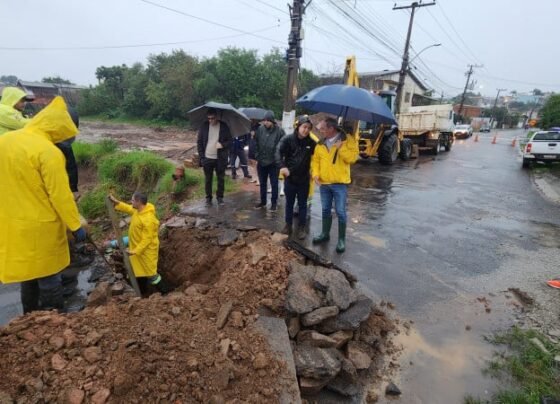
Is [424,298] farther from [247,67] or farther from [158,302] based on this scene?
[247,67]

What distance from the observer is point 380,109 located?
163 inches

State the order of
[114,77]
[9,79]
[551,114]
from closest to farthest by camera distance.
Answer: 1. [551,114]
2. [114,77]
3. [9,79]

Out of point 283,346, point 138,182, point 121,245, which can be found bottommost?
point 138,182

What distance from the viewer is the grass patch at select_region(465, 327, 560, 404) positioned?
8.34 ft

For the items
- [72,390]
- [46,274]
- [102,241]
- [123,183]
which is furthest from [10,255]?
[123,183]

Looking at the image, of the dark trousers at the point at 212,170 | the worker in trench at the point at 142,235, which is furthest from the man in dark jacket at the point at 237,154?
the worker in trench at the point at 142,235

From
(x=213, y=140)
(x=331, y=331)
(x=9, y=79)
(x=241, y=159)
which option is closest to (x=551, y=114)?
(x=241, y=159)

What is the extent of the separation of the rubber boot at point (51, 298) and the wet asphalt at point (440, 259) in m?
1.12

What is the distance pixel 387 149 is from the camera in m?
12.9

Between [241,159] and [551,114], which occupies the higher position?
[551,114]

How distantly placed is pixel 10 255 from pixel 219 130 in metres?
3.62

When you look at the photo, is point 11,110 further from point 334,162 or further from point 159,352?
point 334,162

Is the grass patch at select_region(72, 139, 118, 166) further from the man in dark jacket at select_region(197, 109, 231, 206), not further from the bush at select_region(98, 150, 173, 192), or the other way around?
the man in dark jacket at select_region(197, 109, 231, 206)

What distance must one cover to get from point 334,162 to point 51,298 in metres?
3.45
